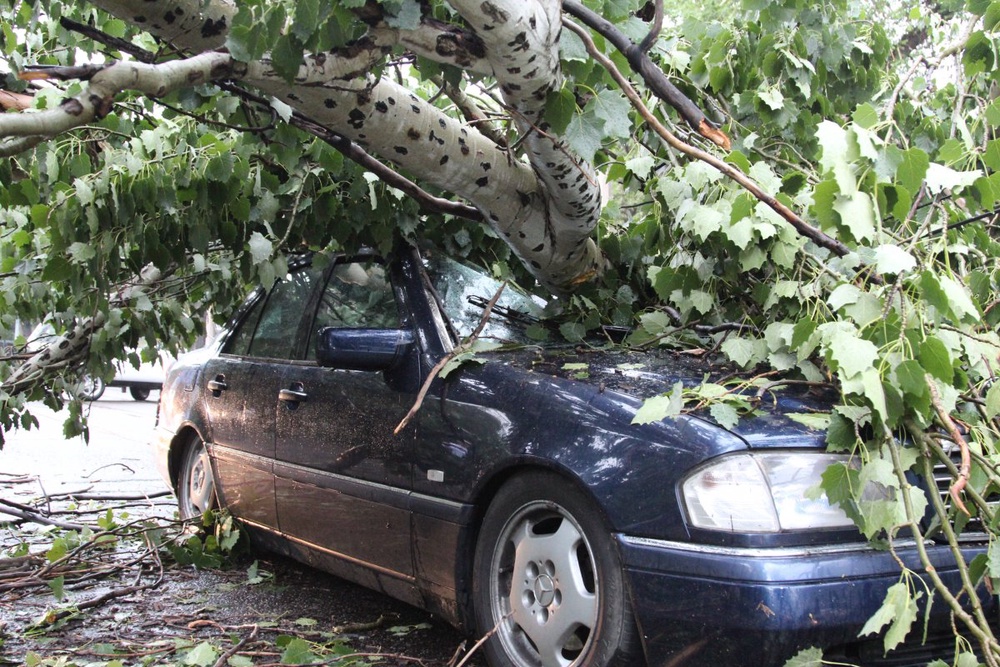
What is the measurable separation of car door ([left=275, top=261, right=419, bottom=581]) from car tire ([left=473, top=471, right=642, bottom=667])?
1.59ft

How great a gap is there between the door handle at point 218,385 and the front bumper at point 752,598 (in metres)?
2.80

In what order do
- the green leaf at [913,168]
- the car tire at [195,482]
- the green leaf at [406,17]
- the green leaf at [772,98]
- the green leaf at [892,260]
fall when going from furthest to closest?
the car tire at [195,482] → the green leaf at [772,98] → the green leaf at [406,17] → the green leaf at [913,168] → the green leaf at [892,260]

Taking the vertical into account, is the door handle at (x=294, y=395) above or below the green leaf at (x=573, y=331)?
below

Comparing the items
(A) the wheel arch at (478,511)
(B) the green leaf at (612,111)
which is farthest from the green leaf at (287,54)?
(A) the wheel arch at (478,511)

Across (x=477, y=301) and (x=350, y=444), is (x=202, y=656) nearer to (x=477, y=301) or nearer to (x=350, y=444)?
(x=350, y=444)

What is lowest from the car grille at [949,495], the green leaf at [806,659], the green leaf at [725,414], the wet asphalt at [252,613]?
the wet asphalt at [252,613]

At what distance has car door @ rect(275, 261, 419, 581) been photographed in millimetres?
3398

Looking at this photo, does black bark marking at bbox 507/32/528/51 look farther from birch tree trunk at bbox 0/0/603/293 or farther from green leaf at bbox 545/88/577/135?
green leaf at bbox 545/88/577/135

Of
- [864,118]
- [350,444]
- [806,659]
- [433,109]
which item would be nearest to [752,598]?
[806,659]

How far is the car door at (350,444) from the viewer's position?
340cm

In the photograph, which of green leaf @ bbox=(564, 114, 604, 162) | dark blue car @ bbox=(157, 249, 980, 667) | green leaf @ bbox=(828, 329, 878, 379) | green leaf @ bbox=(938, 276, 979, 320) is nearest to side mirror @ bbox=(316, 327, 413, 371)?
dark blue car @ bbox=(157, 249, 980, 667)

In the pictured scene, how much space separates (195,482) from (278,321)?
1.29 metres

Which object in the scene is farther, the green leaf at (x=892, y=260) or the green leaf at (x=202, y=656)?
the green leaf at (x=202, y=656)

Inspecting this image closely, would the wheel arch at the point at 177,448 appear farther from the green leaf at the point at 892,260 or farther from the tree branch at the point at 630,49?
the green leaf at the point at 892,260
